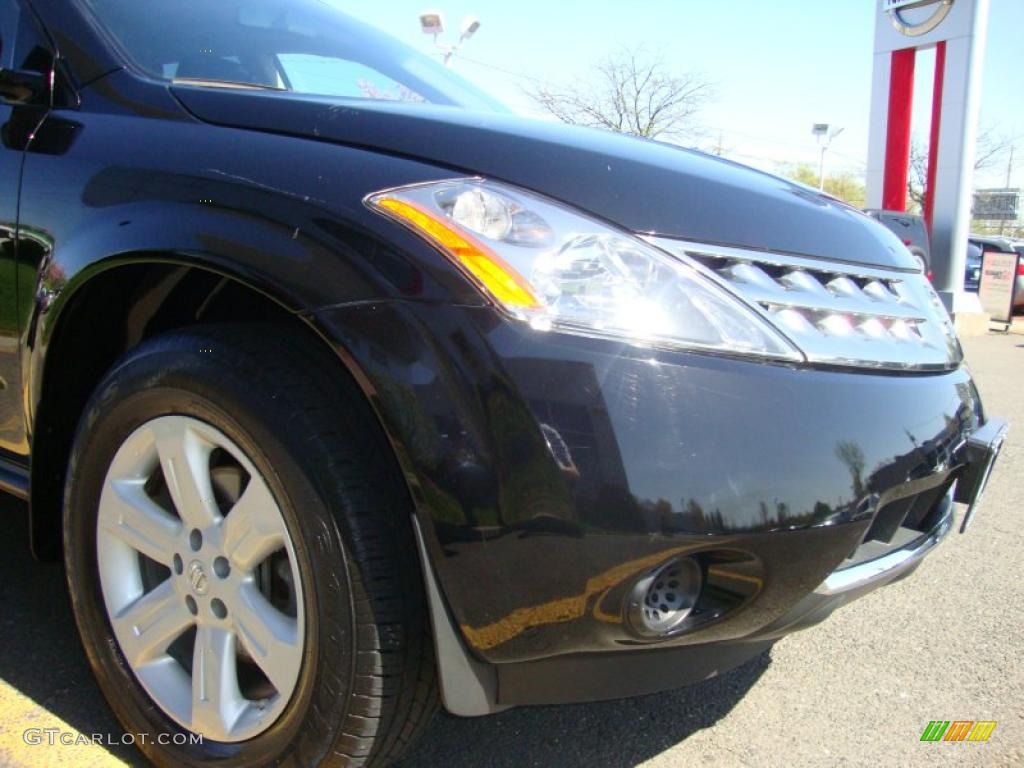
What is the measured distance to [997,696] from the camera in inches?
85.3

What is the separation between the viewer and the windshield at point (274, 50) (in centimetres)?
208

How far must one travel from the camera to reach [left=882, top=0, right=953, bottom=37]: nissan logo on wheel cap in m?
13.4

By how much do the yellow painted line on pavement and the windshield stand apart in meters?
1.44

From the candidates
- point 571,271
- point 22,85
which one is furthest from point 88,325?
point 571,271

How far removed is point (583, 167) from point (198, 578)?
3.40 ft

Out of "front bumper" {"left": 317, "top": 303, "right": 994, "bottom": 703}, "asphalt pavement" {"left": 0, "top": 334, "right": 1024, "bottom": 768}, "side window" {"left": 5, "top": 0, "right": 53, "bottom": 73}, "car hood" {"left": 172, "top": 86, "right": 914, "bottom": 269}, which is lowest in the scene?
"asphalt pavement" {"left": 0, "top": 334, "right": 1024, "bottom": 768}

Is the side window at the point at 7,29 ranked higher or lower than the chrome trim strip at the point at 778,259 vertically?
higher

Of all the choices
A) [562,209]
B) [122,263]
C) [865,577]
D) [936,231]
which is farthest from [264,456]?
[936,231]

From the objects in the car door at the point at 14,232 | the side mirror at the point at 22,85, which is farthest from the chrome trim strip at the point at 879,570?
the side mirror at the point at 22,85

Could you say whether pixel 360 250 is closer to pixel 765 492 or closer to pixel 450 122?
pixel 450 122

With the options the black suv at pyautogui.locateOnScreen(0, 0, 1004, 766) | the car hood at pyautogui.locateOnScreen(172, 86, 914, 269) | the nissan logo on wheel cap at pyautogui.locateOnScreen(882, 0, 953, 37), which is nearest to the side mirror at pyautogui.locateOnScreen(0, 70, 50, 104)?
the black suv at pyautogui.locateOnScreen(0, 0, 1004, 766)

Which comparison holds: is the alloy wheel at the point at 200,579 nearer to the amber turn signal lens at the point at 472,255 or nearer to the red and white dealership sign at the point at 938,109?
the amber turn signal lens at the point at 472,255

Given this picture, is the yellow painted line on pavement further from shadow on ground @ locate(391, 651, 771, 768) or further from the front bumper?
the front bumper

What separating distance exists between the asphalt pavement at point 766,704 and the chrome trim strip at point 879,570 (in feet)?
1.62
